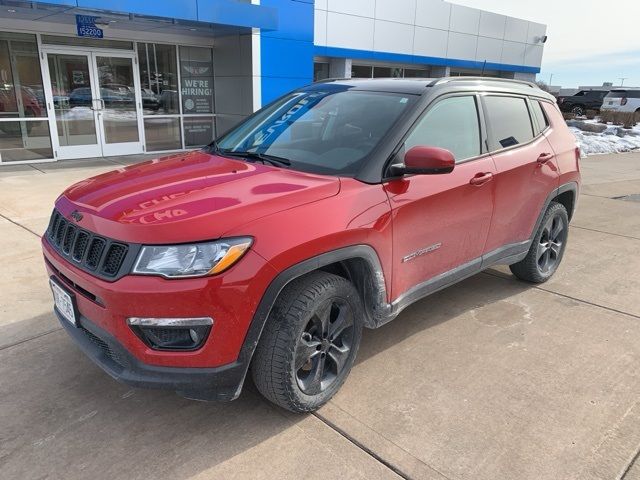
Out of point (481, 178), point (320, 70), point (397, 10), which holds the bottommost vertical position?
point (481, 178)

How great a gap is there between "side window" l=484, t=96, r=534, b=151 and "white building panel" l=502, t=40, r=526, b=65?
22.5m

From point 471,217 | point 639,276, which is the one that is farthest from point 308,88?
point 639,276

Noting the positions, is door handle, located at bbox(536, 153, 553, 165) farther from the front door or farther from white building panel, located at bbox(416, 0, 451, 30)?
white building panel, located at bbox(416, 0, 451, 30)

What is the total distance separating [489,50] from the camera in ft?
76.4

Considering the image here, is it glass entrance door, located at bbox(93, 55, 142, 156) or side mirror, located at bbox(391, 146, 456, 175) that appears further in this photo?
glass entrance door, located at bbox(93, 55, 142, 156)

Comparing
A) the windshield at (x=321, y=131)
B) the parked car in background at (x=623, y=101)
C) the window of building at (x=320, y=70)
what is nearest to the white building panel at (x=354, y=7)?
the window of building at (x=320, y=70)

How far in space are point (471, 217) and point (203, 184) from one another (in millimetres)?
1846

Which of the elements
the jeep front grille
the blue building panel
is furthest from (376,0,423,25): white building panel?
the jeep front grille

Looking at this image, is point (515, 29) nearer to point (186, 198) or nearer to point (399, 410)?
point (399, 410)

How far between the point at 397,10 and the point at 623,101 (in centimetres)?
1840

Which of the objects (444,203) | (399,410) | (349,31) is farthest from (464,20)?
(399,410)

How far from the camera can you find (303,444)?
261 centimetres

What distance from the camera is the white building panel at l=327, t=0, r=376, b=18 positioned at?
1645cm

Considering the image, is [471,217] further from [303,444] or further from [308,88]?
[303,444]
